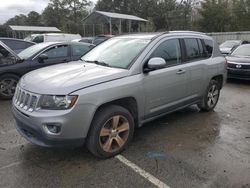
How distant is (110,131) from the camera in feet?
12.4

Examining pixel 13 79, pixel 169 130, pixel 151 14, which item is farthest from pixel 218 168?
pixel 151 14

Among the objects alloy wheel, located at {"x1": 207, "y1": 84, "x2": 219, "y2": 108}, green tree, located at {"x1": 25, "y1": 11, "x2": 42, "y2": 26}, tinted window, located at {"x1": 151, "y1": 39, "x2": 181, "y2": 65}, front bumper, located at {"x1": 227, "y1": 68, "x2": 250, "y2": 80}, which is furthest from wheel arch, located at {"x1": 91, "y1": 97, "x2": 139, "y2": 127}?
green tree, located at {"x1": 25, "y1": 11, "x2": 42, "y2": 26}

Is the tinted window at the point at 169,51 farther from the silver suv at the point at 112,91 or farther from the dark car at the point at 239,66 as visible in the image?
the dark car at the point at 239,66

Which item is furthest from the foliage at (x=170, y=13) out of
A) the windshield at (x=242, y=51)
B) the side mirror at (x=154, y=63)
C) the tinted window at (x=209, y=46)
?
the side mirror at (x=154, y=63)

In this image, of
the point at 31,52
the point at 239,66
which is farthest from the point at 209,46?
the point at 31,52

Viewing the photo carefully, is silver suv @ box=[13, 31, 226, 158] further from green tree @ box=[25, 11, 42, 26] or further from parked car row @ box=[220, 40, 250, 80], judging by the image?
green tree @ box=[25, 11, 42, 26]

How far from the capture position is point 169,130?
492 cm

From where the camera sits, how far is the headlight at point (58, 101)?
3268 mm

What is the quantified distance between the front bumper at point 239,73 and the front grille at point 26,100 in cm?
794

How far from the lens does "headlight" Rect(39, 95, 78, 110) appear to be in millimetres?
3268

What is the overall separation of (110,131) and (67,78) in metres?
0.95

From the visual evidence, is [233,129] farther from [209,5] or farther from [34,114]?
[209,5]

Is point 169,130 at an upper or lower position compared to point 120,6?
lower

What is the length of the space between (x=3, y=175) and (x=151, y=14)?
44953mm
